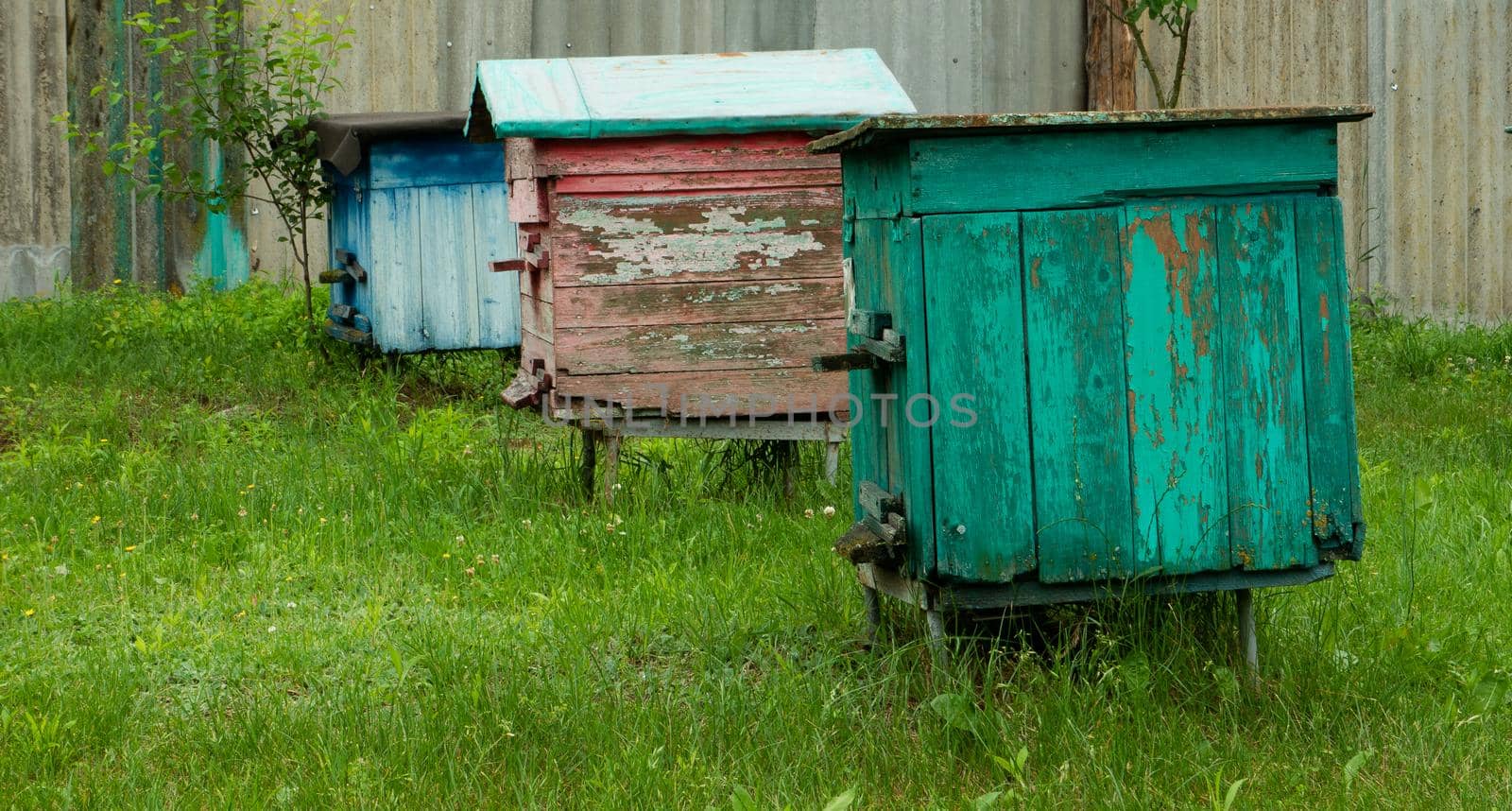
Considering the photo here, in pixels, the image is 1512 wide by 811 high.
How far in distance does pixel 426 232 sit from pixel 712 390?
2.69 meters

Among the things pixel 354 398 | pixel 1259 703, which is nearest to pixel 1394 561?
pixel 1259 703

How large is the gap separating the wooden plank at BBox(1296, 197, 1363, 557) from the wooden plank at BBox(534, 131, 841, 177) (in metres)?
2.34

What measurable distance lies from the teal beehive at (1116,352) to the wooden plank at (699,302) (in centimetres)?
204

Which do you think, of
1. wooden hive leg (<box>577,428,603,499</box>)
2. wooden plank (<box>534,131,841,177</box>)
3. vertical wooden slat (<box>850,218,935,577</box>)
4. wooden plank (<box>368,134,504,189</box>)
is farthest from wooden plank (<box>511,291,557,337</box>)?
vertical wooden slat (<box>850,218,935,577</box>)

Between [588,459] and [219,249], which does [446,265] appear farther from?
[219,249]

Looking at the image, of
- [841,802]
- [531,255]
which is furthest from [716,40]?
[841,802]

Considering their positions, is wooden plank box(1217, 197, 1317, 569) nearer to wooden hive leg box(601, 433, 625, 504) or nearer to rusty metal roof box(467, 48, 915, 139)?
rusty metal roof box(467, 48, 915, 139)

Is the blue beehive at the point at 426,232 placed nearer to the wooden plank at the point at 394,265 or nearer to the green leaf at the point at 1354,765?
the wooden plank at the point at 394,265

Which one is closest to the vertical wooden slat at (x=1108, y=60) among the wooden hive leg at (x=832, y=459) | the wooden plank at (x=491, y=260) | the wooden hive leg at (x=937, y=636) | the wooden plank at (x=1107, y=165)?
the wooden plank at (x=491, y=260)

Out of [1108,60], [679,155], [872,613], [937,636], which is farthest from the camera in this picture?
Answer: [1108,60]

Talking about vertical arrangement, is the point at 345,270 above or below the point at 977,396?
above

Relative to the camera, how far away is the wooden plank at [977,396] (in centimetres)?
349

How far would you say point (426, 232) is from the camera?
306 inches

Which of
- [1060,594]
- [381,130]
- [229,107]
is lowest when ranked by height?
[1060,594]
